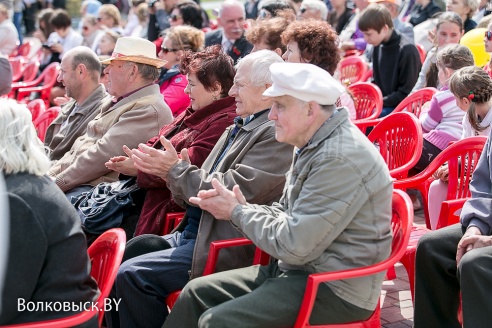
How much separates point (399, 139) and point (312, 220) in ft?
6.79

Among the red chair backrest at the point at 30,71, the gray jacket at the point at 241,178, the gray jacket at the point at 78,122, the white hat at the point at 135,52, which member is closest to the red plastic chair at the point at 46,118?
A: the gray jacket at the point at 78,122

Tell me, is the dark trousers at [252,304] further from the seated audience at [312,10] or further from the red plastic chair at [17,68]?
the red plastic chair at [17,68]

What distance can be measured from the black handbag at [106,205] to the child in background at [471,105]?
1.68 metres

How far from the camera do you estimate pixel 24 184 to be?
8.48 ft

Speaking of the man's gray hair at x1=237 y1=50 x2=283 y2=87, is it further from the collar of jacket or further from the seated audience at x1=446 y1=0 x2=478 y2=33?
the seated audience at x1=446 y1=0 x2=478 y2=33

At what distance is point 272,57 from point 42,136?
3.15m

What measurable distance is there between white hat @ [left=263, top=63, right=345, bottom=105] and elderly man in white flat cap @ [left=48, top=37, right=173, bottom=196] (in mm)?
1874

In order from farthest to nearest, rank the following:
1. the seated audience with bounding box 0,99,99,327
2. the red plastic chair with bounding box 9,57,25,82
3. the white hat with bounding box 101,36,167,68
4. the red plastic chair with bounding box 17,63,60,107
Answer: the red plastic chair with bounding box 9,57,25,82
the red plastic chair with bounding box 17,63,60,107
the white hat with bounding box 101,36,167,68
the seated audience with bounding box 0,99,99,327

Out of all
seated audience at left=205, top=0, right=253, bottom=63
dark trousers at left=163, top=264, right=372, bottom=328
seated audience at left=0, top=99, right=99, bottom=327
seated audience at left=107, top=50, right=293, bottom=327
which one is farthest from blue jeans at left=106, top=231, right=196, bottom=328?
seated audience at left=205, top=0, right=253, bottom=63

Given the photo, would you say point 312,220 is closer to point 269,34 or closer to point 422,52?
point 269,34

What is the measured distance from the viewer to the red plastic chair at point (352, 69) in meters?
7.64

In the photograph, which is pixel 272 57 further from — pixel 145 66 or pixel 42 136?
pixel 42 136

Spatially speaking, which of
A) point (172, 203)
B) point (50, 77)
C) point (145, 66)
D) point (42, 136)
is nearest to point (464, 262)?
point (172, 203)

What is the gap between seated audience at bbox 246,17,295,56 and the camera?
5.26m
